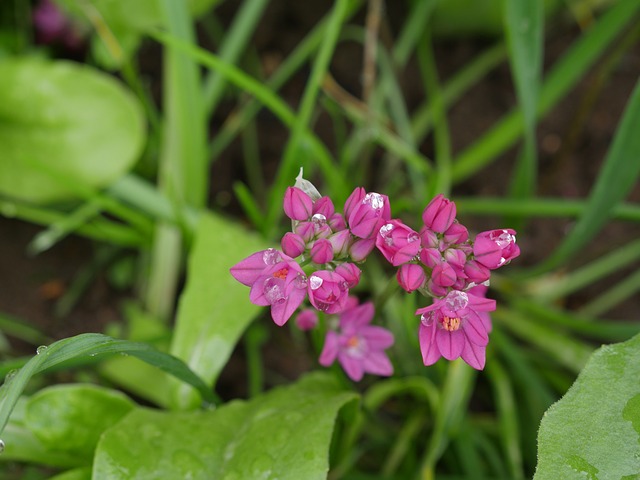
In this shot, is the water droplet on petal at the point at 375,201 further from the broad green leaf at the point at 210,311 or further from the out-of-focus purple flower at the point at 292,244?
the broad green leaf at the point at 210,311

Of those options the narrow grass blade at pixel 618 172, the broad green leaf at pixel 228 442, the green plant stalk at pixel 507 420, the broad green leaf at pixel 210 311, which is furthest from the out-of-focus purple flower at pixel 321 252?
the green plant stalk at pixel 507 420

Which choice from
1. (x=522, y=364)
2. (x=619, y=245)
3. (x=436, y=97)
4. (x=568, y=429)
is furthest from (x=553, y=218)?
(x=568, y=429)

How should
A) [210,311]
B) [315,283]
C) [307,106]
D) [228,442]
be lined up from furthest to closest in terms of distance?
1. [307,106]
2. [210,311]
3. [228,442]
4. [315,283]

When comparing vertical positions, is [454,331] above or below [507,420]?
below

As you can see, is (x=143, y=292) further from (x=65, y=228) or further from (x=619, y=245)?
(x=619, y=245)

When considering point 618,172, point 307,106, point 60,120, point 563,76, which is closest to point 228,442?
point 307,106

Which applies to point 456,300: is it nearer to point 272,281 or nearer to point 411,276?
point 411,276

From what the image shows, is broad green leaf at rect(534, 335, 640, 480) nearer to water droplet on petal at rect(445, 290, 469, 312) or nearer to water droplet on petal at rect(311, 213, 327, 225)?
water droplet on petal at rect(445, 290, 469, 312)
